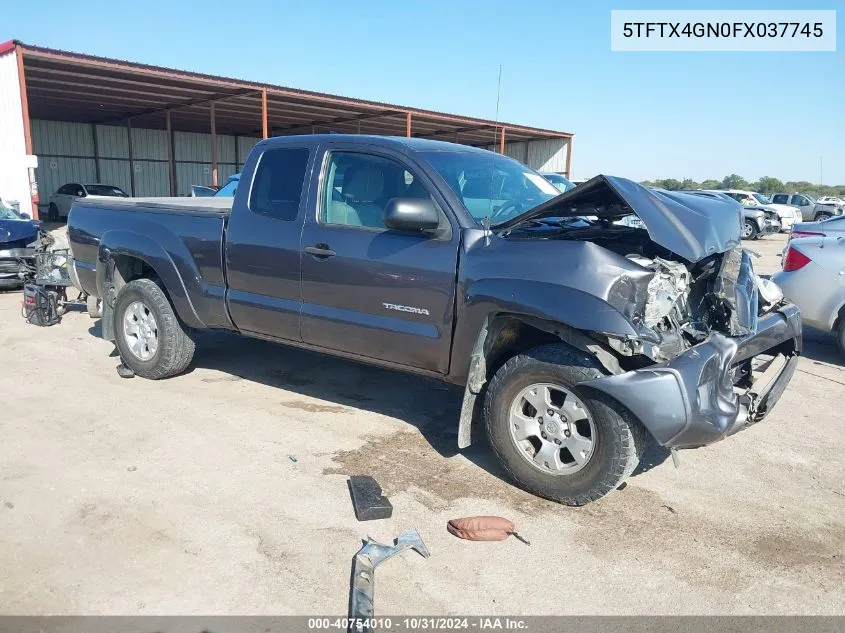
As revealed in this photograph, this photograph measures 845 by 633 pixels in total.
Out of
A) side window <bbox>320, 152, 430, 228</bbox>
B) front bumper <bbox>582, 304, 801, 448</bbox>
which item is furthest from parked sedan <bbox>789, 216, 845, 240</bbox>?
side window <bbox>320, 152, 430, 228</bbox>

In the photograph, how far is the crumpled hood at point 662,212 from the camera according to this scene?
3.52 metres

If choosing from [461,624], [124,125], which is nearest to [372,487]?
[461,624]

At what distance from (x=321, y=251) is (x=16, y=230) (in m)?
7.57

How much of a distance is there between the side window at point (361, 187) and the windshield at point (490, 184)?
0.77ft

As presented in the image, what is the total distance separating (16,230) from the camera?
9.91 m

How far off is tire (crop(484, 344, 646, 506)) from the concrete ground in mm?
164

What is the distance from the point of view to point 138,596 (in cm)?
288

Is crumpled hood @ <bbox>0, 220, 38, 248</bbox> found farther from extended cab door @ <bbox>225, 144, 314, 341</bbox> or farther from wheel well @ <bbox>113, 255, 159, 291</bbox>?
extended cab door @ <bbox>225, 144, 314, 341</bbox>

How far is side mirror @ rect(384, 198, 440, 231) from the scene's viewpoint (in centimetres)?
392

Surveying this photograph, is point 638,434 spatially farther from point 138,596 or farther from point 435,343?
point 138,596

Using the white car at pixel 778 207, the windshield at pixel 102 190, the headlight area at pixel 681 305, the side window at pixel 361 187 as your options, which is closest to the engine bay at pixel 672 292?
the headlight area at pixel 681 305

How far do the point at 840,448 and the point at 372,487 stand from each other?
3255mm

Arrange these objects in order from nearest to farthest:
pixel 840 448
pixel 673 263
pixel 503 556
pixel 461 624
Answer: pixel 461 624 → pixel 503 556 → pixel 673 263 → pixel 840 448

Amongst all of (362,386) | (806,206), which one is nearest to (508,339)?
(362,386)
